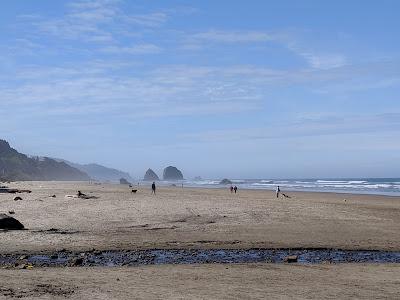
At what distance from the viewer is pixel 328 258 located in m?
17.7

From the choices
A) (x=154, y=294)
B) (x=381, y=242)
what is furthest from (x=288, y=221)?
(x=154, y=294)

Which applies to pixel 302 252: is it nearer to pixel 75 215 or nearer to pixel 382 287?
pixel 382 287

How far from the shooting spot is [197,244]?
65.4 ft

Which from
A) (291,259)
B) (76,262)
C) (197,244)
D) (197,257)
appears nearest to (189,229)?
(197,244)

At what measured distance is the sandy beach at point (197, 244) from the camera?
12008 mm

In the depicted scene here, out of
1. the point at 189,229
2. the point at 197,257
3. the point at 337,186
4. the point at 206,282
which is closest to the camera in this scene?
the point at 206,282

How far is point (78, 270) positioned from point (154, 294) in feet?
12.1

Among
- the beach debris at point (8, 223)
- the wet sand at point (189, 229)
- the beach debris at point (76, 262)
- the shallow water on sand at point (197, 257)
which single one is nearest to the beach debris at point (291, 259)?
the shallow water on sand at point (197, 257)

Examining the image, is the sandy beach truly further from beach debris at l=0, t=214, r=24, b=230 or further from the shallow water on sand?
the shallow water on sand

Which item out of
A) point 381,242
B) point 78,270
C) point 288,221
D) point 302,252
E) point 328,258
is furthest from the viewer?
point 288,221

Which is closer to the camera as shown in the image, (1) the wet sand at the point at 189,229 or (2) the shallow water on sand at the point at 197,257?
(2) the shallow water on sand at the point at 197,257

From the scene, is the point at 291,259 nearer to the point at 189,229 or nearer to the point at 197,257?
the point at 197,257

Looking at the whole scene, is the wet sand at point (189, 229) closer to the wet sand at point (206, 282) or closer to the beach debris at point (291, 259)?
the beach debris at point (291, 259)

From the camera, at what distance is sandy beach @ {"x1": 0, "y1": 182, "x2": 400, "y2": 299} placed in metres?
12.0
